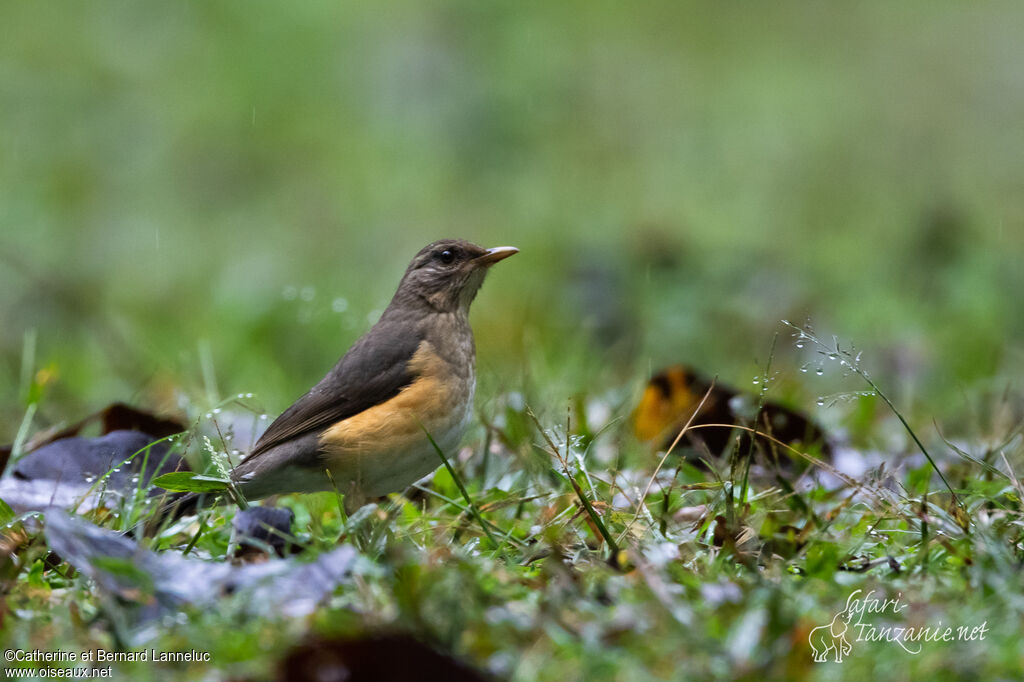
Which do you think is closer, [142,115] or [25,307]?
[25,307]

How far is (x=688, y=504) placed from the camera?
4.12 metres

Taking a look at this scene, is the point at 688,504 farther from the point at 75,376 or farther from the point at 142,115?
the point at 142,115

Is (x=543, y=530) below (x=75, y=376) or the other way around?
the other way around

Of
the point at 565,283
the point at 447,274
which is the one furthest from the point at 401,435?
the point at 565,283

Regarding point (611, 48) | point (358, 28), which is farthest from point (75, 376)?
point (611, 48)

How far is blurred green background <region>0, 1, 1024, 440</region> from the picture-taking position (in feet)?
24.8

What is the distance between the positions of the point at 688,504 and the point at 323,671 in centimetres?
197

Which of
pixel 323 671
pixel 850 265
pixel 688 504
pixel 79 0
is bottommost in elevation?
pixel 850 265

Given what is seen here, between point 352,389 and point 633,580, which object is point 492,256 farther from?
point 633,580

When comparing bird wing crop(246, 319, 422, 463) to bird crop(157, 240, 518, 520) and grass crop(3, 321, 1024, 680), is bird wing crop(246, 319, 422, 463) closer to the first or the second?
bird crop(157, 240, 518, 520)

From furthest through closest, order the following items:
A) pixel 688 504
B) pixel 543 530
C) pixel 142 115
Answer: pixel 142 115
pixel 688 504
pixel 543 530

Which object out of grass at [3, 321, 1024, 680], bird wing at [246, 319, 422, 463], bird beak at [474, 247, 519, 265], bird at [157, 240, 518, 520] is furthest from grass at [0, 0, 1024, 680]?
bird beak at [474, 247, 519, 265]

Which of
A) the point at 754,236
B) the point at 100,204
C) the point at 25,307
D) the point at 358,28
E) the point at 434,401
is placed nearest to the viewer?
the point at 434,401

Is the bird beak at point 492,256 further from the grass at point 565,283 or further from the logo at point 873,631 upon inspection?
the logo at point 873,631
